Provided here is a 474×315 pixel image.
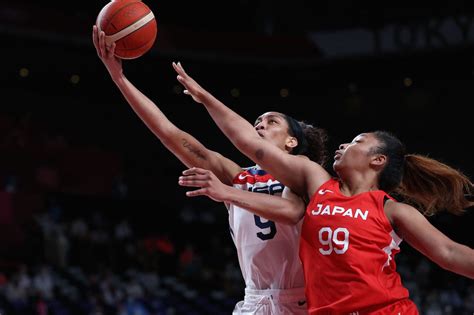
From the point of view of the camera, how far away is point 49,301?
1070 centimetres

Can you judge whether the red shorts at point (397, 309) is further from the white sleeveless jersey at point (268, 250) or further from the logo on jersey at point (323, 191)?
the white sleeveless jersey at point (268, 250)

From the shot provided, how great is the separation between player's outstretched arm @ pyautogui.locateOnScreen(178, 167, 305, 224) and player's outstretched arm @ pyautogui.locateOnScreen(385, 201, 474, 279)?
425mm

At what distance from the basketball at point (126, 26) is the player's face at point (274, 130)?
800 mm

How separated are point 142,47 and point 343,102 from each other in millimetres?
14998

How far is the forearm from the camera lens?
3.25 metres

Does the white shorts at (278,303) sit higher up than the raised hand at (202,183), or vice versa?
the raised hand at (202,183)

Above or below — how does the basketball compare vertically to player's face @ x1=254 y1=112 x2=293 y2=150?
above

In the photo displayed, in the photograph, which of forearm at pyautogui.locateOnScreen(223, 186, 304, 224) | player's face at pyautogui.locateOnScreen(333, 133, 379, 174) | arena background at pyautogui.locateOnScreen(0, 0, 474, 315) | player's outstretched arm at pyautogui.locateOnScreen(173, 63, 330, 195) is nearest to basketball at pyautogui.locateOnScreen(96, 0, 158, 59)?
player's outstretched arm at pyautogui.locateOnScreen(173, 63, 330, 195)

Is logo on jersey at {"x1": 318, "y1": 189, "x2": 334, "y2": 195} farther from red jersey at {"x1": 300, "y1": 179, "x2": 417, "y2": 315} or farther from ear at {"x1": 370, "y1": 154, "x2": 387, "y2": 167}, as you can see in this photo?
ear at {"x1": 370, "y1": 154, "x2": 387, "y2": 167}

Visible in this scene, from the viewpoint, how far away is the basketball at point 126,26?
3939mm

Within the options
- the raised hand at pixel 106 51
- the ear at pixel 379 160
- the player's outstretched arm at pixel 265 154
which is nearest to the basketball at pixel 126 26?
the raised hand at pixel 106 51

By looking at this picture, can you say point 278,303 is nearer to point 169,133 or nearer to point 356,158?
point 356,158

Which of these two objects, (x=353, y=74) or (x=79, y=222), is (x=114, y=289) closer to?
(x=79, y=222)

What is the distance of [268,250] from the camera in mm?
3762
